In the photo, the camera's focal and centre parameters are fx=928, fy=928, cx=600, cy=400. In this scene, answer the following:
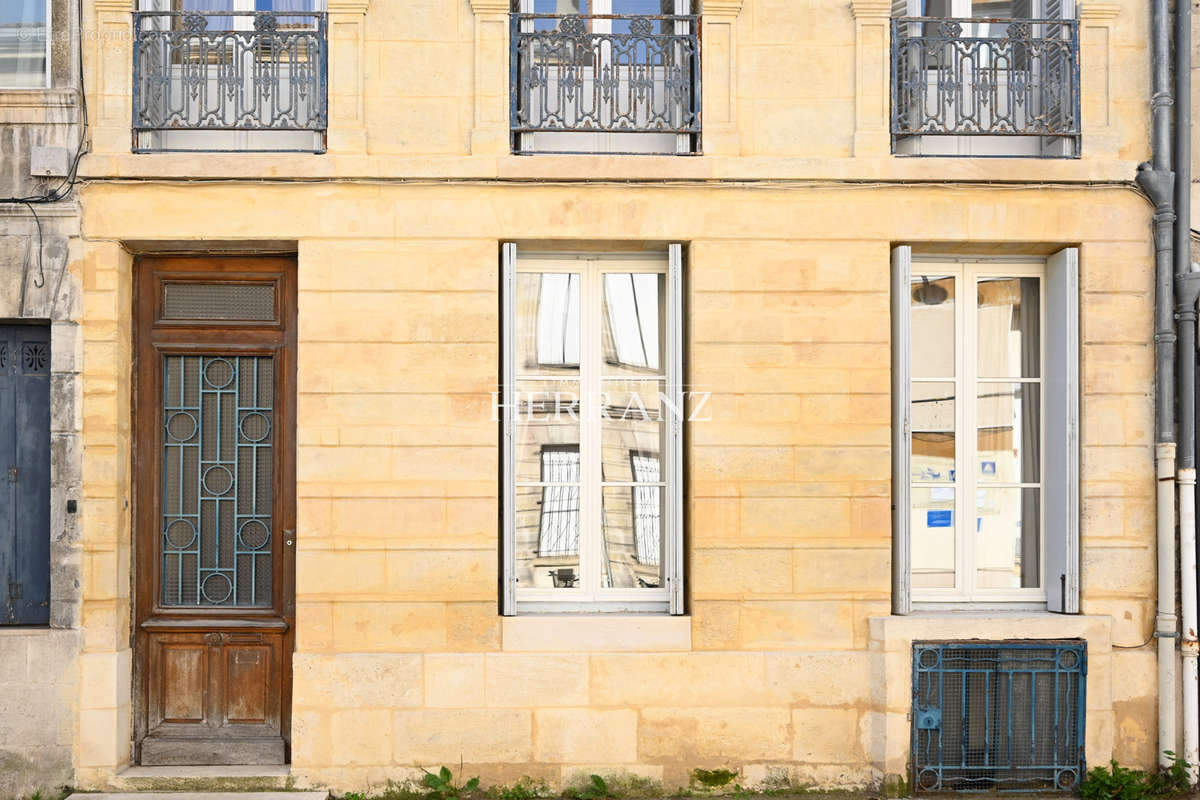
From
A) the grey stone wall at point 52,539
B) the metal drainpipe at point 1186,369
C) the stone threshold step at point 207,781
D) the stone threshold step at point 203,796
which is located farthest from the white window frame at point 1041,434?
the grey stone wall at point 52,539

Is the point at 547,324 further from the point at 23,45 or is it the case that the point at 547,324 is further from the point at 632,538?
the point at 23,45

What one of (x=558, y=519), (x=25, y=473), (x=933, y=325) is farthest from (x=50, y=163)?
(x=933, y=325)

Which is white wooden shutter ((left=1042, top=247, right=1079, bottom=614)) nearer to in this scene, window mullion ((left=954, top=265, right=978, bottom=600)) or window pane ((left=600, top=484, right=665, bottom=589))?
window mullion ((left=954, top=265, right=978, bottom=600))

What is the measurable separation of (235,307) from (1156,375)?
5.70m

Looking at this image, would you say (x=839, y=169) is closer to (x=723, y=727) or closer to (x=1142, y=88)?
(x=1142, y=88)

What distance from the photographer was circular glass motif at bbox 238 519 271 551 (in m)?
5.77

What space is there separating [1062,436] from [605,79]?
3571mm

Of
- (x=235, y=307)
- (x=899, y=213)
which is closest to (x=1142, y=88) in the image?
(x=899, y=213)

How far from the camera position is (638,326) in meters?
5.88

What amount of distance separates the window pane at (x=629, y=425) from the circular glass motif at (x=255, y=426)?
2.10m

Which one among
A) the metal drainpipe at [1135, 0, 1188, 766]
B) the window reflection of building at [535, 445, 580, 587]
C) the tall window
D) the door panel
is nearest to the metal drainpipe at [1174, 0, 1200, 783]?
the metal drainpipe at [1135, 0, 1188, 766]

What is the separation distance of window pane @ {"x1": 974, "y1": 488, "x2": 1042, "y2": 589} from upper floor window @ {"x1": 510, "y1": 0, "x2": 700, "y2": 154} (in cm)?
296

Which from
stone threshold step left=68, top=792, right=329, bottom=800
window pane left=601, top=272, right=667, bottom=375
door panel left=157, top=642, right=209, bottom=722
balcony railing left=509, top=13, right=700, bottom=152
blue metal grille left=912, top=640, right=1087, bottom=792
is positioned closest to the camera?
stone threshold step left=68, top=792, right=329, bottom=800

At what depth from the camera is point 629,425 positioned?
5.84 meters
